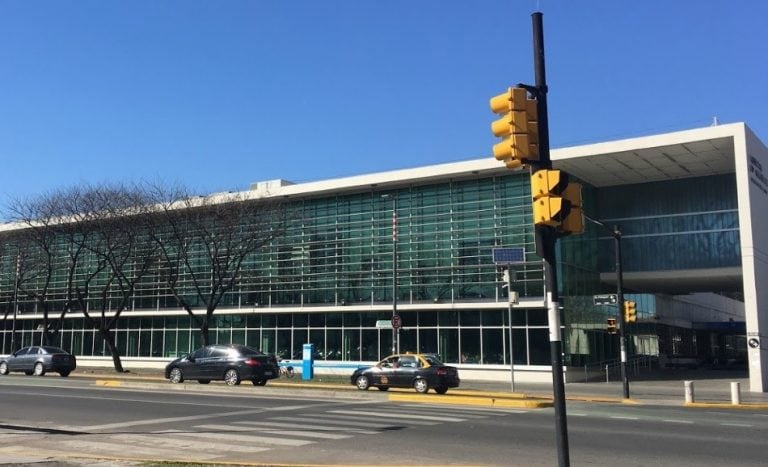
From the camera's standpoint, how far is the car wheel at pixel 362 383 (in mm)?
26675

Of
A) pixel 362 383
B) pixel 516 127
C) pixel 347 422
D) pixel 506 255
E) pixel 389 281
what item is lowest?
pixel 362 383

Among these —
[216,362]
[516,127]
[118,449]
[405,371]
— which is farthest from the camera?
[216,362]

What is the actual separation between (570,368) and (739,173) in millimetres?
12833

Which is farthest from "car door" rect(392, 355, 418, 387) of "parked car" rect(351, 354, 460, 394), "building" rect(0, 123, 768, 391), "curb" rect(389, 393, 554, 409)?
"building" rect(0, 123, 768, 391)

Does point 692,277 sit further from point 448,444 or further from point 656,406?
point 448,444

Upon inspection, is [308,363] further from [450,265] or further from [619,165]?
[619,165]

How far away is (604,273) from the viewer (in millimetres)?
42938

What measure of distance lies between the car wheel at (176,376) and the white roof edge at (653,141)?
21.8m

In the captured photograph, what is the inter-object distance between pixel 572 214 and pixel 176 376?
24258mm

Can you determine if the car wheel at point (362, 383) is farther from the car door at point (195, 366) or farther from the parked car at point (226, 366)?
the car door at point (195, 366)

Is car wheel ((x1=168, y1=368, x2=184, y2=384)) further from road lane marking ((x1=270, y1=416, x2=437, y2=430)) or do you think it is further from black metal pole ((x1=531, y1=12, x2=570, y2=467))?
black metal pole ((x1=531, y1=12, x2=570, y2=467))

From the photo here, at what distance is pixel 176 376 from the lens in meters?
28.3

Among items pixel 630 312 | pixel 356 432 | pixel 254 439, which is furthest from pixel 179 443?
pixel 630 312

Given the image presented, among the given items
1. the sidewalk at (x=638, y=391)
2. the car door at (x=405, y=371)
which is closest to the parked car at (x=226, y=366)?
the sidewalk at (x=638, y=391)
